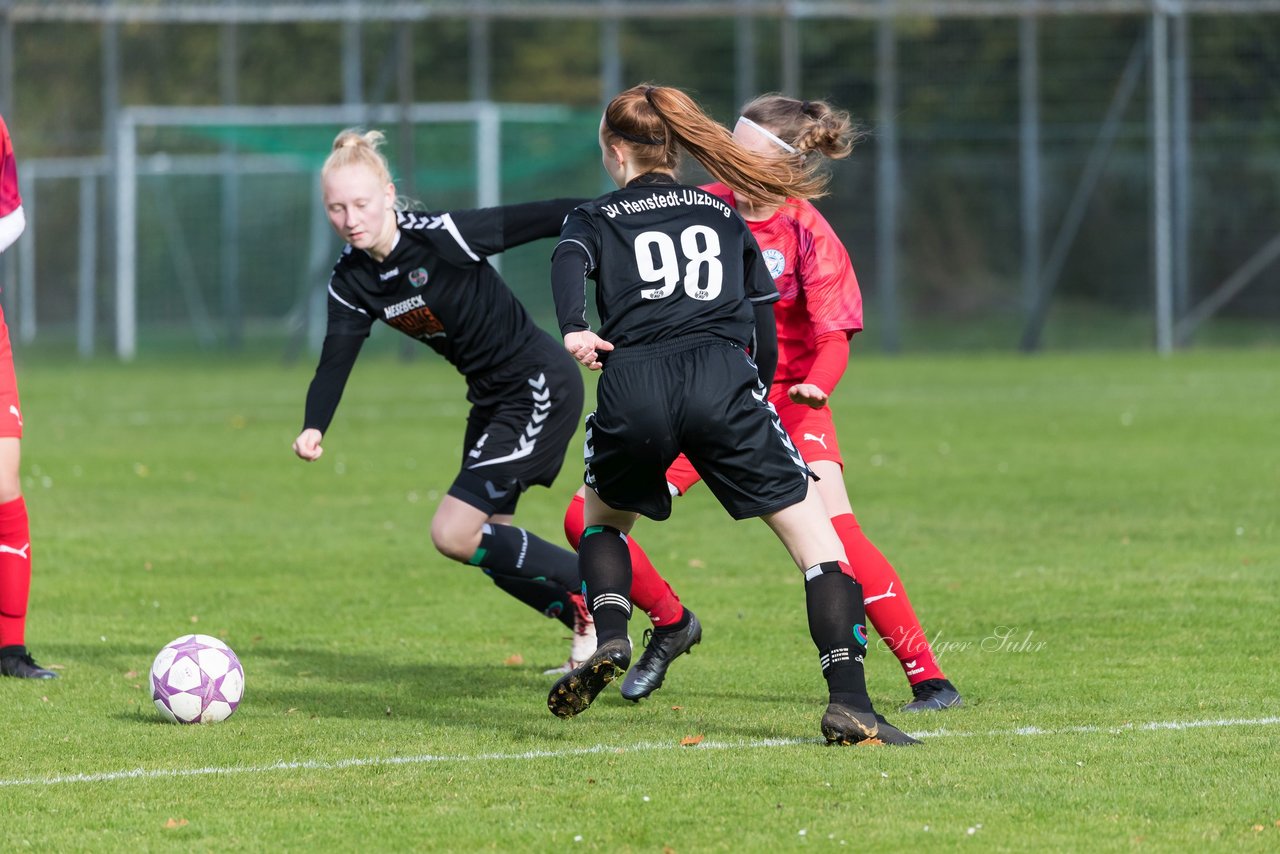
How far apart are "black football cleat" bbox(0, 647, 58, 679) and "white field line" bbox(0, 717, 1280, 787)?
1.51 metres

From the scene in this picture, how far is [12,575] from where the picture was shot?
6.39 metres

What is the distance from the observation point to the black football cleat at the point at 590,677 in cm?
476

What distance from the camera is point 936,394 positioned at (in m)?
18.7

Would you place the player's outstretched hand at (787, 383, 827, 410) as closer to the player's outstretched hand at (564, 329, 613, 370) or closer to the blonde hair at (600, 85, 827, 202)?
the blonde hair at (600, 85, 827, 202)

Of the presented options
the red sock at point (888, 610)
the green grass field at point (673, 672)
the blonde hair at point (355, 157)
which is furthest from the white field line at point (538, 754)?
the blonde hair at point (355, 157)

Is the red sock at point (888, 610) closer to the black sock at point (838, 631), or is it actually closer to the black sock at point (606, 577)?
the black sock at point (838, 631)

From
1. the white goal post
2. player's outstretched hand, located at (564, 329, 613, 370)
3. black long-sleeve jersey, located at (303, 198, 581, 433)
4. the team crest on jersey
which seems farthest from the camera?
the white goal post

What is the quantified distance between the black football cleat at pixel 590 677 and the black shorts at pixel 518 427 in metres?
1.58

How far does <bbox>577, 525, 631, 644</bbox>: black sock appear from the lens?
198 inches

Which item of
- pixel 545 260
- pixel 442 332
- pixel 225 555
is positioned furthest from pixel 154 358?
pixel 442 332

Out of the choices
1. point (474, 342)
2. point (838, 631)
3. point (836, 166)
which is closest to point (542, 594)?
point (474, 342)

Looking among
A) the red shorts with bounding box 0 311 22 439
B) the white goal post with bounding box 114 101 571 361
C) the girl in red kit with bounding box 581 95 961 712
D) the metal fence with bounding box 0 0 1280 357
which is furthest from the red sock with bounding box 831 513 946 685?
the white goal post with bounding box 114 101 571 361

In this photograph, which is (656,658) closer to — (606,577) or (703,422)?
(606,577)

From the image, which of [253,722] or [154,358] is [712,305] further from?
[154,358]
